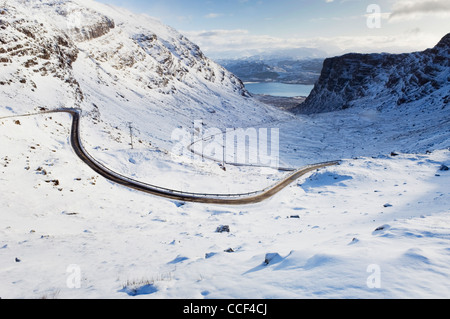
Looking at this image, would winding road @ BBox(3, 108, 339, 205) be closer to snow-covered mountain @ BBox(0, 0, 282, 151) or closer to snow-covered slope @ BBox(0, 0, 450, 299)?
snow-covered slope @ BBox(0, 0, 450, 299)

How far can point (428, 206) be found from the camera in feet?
65.7

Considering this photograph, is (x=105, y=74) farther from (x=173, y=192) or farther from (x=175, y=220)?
(x=175, y=220)

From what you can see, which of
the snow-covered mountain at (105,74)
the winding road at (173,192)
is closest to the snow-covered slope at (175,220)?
the snow-covered mountain at (105,74)

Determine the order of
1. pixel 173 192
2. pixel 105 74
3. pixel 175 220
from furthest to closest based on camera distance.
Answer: pixel 105 74, pixel 173 192, pixel 175 220

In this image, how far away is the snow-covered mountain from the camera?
203 feet

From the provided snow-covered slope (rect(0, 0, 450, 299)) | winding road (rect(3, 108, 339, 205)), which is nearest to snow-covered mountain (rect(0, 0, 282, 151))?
snow-covered slope (rect(0, 0, 450, 299))

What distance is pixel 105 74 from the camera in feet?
357

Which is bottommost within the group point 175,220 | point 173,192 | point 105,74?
point 175,220

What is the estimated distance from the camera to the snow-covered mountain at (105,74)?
6181cm

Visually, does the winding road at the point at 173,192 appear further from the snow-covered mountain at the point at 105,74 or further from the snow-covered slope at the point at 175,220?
the snow-covered mountain at the point at 105,74

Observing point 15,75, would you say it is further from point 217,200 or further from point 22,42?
point 217,200

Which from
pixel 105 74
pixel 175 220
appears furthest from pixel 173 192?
pixel 105 74
